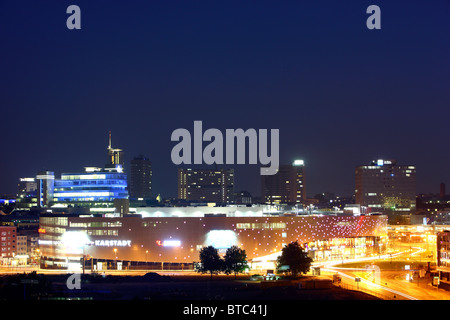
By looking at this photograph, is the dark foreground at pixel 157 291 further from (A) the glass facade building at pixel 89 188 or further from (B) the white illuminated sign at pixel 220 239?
(A) the glass facade building at pixel 89 188

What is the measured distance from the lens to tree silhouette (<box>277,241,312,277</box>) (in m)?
67.7

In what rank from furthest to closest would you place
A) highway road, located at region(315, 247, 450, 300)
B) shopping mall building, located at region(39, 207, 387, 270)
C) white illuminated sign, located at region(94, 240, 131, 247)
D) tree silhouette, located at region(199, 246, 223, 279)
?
white illuminated sign, located at region(94, 240, 131, 247) → shopping mall building, located at region(39, 207, 387, 270) → tree silhouette, located at region(199, 246, 223, 279) → highway road, located at region(315, 247, 450, 300)

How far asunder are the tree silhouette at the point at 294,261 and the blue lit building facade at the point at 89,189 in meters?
62.2

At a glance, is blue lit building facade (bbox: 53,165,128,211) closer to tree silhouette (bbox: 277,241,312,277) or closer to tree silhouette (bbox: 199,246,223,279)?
tree silhouette (bbox: 199,246,223,279)

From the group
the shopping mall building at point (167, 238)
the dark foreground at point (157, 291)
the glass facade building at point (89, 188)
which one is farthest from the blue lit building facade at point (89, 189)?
the dark foreground at point (157, 291)

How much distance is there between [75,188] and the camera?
128500 millimetres

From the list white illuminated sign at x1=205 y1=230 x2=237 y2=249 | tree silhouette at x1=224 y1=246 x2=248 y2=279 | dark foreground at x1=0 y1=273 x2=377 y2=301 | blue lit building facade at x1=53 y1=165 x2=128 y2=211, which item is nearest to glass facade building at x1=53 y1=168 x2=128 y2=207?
blue lit building facade at x1=53 y1=165 x2=128 y2=211

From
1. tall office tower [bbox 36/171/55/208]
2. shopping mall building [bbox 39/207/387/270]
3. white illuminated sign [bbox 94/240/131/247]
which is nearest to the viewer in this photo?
shopping mall building [bbox 39/207/387/270]

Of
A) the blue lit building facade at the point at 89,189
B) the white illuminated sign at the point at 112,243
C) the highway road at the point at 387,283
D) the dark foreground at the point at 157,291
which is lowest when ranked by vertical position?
the highway road at the point at 387,283

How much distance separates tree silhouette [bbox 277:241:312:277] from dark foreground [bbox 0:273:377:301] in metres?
6.57

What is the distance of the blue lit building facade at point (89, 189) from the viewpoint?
127m
